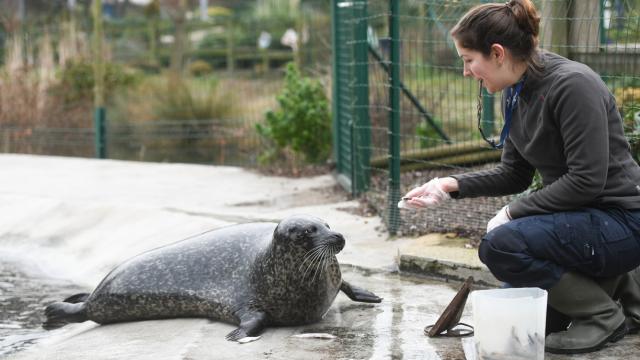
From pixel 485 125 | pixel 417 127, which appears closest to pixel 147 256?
pixel 485 125

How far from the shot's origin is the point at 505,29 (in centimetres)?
369

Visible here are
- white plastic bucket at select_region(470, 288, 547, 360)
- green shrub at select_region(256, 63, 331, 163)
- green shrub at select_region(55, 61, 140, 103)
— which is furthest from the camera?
green shrub at select_region(55, 61, 140, 103)

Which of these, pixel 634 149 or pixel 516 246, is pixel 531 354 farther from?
pixel 634 149

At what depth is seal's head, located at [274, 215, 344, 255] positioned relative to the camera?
14.4 ft

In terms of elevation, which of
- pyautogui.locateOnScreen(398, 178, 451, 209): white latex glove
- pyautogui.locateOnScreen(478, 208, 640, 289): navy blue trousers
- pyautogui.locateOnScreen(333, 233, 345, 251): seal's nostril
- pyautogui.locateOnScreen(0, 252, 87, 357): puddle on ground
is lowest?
pyautogui.locateOnScreen(0, 252, 87, 357): puddle on ground

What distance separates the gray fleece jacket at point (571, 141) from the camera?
11.7 ft

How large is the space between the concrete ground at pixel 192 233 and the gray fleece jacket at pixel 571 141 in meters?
0.61

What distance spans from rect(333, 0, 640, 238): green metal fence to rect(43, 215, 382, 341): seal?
1.80 meters

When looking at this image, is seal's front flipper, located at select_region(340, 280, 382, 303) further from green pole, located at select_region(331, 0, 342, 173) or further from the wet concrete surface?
green pole, located at select_region(331, 0, 342, 173)

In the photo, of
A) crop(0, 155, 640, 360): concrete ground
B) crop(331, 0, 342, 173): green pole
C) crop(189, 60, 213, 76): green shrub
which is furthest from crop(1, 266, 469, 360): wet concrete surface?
crop(189, 60, 213, 76): green shrub

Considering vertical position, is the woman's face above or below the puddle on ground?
above

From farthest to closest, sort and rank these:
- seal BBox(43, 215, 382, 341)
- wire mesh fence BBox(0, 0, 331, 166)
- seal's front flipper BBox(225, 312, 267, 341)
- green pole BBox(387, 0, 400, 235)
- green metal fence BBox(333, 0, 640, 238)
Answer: wire mesh fence BBox(0, 0, 331, 166) → green pole BBox(387, 0, 400, 235) → green metal fence BBox(333, 0, 640, 238) → seal BBox(43, 215, 382, 341) → seal's front flipper BBox(225, 312, 267, 341)

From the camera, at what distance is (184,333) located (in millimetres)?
4508

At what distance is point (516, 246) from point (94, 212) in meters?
4.73
